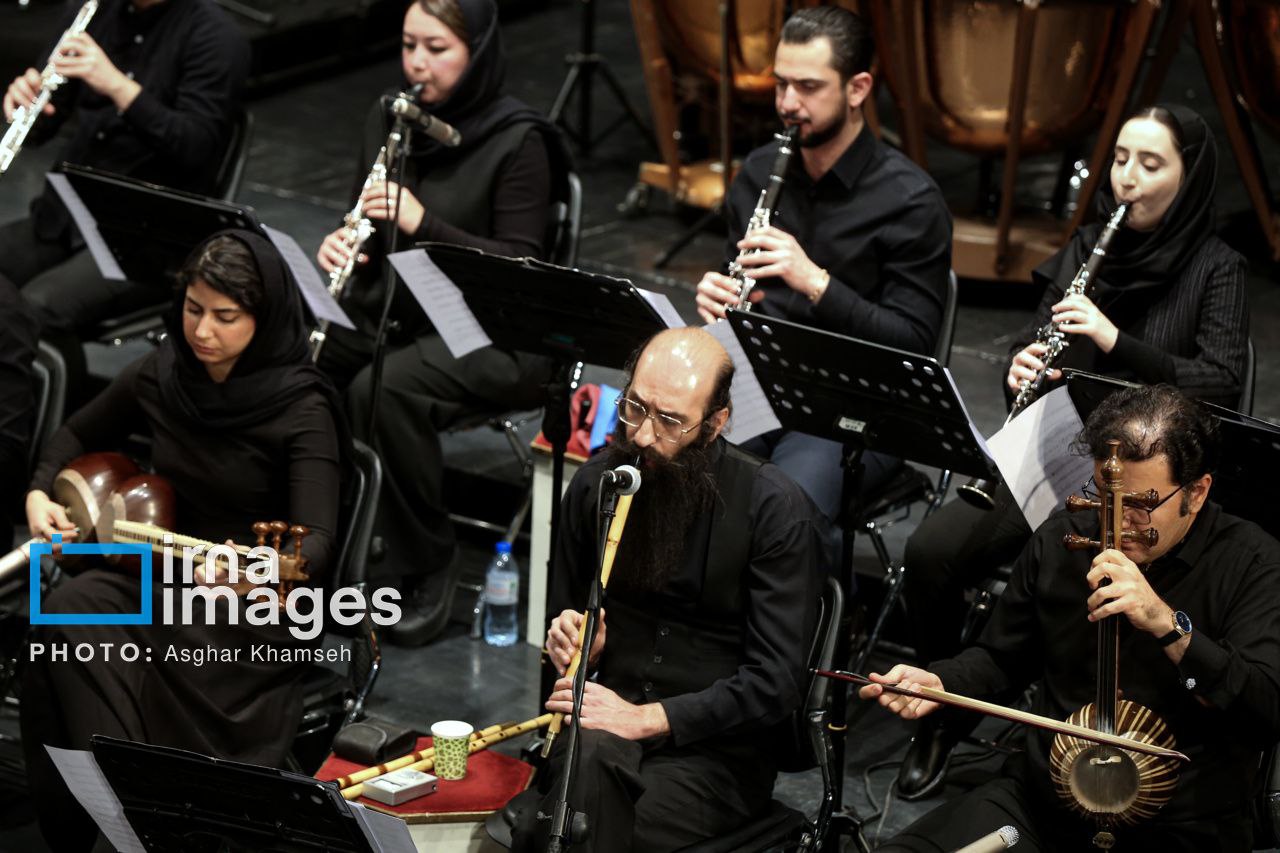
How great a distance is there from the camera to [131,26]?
18.8ft

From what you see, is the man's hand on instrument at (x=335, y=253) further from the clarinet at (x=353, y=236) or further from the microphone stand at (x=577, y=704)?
the microphone stand at (x=577, y=704)

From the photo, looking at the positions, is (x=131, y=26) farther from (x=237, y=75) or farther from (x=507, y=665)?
(x=507, y=665)

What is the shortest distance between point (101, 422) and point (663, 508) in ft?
5.03

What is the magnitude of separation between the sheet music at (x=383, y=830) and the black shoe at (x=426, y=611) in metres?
2.04

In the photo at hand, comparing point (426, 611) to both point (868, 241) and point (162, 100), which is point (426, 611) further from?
point (162, 100)

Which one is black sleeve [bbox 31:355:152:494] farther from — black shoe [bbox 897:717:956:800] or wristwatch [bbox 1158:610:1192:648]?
wristwatch [bbox 1158:610:1192:648]

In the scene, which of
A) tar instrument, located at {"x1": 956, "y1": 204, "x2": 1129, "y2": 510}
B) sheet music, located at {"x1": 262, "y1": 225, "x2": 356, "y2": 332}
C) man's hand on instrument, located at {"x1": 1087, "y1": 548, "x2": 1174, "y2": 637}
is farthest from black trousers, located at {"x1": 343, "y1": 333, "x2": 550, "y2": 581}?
man's hand on instrument, located at {"x1": 1087, "y1": 548, "x2": 1174, "y2": 637}

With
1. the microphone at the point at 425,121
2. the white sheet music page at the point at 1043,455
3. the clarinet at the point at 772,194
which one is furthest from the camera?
the microphone at the point at 425,121

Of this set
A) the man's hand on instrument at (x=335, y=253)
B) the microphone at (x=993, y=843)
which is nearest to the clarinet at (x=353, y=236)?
the man's hand on instrument at (x=335, y=253)

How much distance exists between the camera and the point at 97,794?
3209 mm

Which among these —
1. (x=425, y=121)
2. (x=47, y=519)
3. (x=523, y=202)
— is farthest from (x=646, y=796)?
(x=523, y=202)

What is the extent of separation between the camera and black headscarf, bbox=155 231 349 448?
4.09 m

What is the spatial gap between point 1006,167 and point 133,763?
4.00 m

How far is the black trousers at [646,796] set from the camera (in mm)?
3238
